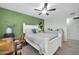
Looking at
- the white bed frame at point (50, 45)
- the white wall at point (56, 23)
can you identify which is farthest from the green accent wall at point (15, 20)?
the white bed frame at point (50, 45)

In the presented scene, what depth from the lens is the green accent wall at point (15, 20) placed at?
1.82 m

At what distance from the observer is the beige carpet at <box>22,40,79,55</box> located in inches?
74.5

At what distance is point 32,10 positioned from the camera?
193cm

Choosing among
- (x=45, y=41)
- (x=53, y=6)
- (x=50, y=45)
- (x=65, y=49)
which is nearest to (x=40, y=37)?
→ (x=45, y=41)

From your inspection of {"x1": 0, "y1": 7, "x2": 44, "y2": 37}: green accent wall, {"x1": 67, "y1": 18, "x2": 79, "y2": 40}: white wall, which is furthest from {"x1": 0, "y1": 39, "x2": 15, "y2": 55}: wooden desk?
{"x1": 67, "y1": 18, "x2": 79, "y2": 40}: white wall

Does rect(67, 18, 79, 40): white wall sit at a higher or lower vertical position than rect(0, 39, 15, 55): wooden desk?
higher

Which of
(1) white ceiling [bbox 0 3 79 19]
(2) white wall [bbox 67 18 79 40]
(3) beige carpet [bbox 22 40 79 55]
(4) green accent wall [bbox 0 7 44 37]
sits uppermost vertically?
(1) white ceiling [bbox 0 3 79 19]

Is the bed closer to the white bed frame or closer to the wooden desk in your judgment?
the white bed frame

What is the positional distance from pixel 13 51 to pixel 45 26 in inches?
29.4

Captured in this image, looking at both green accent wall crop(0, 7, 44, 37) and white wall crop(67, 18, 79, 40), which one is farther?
white wall crop(67, 18, 79, 40)
